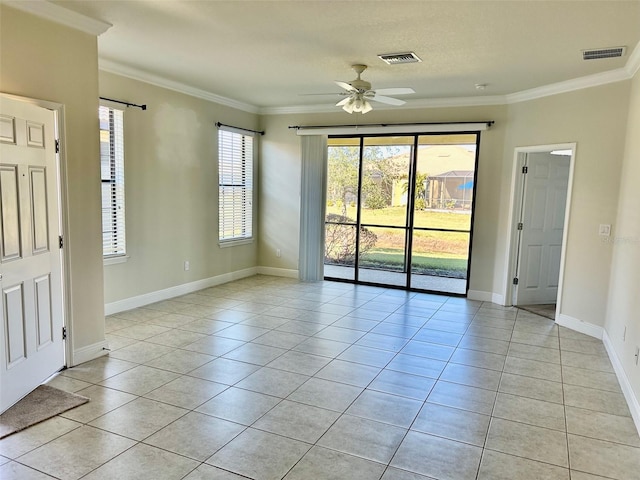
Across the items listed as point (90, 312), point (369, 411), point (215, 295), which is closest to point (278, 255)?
point (215, 295)

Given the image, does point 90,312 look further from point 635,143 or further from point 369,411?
point 635,143

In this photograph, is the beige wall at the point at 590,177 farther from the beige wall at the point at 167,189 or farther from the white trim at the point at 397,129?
the beige wall at the point at 167,189

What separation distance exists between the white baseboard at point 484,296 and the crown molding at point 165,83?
4.36 meters

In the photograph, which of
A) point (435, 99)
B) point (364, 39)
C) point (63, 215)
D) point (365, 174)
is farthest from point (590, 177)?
point (63, 215)

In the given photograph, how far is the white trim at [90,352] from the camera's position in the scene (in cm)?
357

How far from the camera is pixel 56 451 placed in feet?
8.02

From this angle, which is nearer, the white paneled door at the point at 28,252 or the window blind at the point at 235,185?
the white paneled door at the point at 28,252

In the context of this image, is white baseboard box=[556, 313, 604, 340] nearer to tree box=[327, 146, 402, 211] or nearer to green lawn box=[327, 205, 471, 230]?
green lawn box=[327, 205, 471, 230]

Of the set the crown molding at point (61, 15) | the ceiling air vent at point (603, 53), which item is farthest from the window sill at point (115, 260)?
the ceiling air vent at point (603, 53)

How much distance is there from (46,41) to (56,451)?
108 inches

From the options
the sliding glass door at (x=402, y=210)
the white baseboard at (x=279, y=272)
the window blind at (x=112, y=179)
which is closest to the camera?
the window blind at (x=112, y=179)

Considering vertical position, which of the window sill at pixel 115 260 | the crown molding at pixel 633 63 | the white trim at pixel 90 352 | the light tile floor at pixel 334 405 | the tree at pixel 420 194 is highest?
the crown molding at pixel 633 63

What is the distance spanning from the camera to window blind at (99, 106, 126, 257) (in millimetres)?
4758

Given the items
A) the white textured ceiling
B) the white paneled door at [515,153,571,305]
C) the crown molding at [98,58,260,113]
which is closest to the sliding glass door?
the white paneled door at [515,153,571,305]
